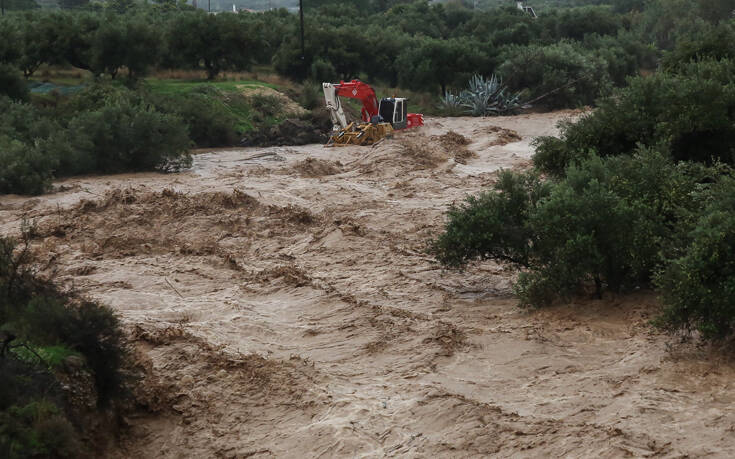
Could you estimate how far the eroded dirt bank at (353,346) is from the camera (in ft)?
24.0

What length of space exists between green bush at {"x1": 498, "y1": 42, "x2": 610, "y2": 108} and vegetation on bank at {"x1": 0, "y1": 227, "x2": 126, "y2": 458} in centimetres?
3059

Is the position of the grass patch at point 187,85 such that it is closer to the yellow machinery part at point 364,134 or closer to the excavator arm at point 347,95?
the excavator arm at point 347,95

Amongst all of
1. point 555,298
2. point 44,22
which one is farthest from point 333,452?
point 44,22

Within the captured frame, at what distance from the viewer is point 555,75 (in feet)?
120

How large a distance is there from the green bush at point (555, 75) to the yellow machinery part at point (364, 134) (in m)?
12.2

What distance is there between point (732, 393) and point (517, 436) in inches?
74.1

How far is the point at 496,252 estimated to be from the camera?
11.6 meters

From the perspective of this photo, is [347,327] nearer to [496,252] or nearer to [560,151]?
[496,252]

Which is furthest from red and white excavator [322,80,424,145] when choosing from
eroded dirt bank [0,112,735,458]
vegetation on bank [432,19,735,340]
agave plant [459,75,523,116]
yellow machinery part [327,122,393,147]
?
vegetation on bank [432,19,735,340]

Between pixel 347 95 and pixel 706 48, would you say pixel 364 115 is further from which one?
pixel 706 48

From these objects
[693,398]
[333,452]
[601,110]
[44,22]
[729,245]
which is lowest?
[333,452]

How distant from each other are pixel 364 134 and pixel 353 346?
16657 mm

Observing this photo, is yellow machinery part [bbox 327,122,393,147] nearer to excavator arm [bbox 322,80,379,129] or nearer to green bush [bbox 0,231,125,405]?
excavator arm [bbox 322,80,379,129]

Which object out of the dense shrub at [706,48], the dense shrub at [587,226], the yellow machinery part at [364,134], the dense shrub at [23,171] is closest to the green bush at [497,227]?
the dense shrub at [587,226]
